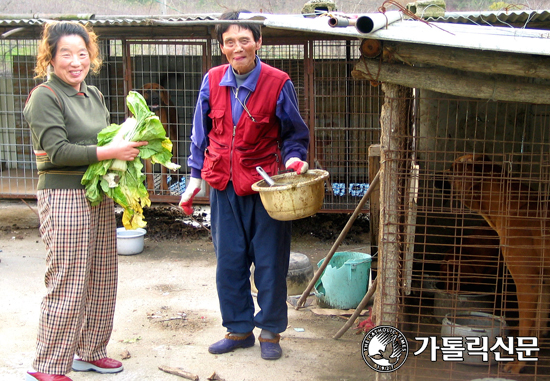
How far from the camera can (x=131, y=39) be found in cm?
776

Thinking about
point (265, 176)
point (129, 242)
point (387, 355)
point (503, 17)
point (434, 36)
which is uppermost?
point (503, 17)

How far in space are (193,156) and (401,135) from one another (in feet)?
5.27

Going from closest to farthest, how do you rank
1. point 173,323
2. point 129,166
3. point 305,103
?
point 129,166, point 173,323, point 305,103

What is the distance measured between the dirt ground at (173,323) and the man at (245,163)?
0.77 feet

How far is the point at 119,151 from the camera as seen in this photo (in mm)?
3408

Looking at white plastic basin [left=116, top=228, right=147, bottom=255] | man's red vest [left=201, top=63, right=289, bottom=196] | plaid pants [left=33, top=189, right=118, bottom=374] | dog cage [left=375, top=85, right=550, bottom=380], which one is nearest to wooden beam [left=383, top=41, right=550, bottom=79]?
dog cage [left=375, top=85, right=550, bottom=380]

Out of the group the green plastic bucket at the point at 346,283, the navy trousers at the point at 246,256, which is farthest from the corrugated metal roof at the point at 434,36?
the green plastic bucket at the point at 346,283

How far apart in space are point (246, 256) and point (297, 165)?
2.70 feet

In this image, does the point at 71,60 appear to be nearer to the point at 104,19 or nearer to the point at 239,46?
the point at 239,46

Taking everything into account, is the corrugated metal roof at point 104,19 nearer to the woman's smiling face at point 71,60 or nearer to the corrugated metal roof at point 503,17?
the corrugated metal roof at point 503,17

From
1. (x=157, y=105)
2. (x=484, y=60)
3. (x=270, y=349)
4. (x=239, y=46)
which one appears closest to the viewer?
(x=484, y=60)

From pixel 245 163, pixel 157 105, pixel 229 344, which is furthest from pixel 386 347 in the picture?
pixel 157 105

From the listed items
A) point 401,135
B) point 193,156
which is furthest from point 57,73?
point 401,135

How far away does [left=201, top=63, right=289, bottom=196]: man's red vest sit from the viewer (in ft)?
12.7
